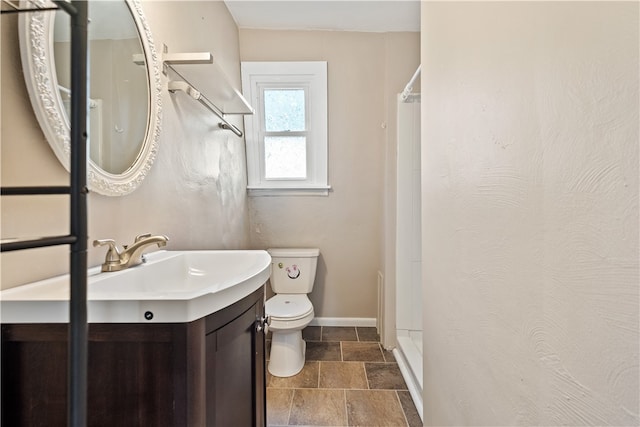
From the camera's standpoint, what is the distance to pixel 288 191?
2432 mm

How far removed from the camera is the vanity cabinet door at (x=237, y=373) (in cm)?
67

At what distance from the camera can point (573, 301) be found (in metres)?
0.46

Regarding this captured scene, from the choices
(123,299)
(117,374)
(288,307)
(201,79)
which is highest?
(201,79)

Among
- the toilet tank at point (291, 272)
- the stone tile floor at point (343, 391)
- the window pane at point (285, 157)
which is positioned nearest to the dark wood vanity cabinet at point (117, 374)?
the stone tile floor at point (343, 391)

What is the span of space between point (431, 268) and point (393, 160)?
1187 mm

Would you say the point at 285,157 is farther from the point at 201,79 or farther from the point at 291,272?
the point at 201,79

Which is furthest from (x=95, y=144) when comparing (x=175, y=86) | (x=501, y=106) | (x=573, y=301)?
(x=573, y=301)

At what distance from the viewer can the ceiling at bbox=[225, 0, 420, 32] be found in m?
1.96

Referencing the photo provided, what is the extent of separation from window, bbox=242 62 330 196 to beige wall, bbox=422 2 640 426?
152 cm

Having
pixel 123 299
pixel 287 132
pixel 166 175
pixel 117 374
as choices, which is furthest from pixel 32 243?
pixel 287 132

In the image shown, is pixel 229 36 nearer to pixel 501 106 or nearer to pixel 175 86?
pixel 175 86

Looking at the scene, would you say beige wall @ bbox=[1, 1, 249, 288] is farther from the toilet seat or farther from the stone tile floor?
the stone tile floor

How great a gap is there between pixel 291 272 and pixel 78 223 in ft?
6.27

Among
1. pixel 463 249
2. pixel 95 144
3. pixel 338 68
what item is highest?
pixel 338 68
